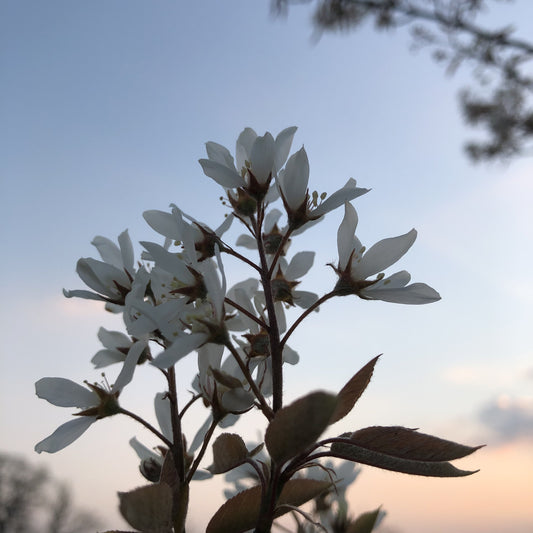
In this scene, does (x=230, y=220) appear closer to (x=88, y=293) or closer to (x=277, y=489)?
(x=88, y=293)

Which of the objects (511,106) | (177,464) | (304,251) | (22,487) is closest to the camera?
(177,464)

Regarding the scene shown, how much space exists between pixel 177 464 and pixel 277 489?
0.37 feet

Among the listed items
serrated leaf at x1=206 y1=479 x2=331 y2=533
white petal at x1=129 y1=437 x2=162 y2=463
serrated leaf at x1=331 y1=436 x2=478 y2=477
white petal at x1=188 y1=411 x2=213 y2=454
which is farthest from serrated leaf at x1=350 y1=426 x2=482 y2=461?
white petal at x1=129 y1=437 x2=162 y2=463

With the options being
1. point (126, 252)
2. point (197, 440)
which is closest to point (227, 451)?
point (197, 440)

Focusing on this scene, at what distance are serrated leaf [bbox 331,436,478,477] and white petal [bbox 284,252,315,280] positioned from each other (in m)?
0.23

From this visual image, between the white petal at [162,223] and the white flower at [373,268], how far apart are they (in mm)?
172

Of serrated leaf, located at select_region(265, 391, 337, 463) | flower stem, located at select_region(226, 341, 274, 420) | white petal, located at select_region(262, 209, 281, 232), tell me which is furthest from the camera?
white petal, located at select_region(262, 209, 281, 232)

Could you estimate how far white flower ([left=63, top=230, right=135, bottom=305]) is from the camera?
60 cm

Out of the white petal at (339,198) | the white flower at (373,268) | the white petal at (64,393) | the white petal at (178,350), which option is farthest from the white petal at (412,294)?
the white petal at (64,393)

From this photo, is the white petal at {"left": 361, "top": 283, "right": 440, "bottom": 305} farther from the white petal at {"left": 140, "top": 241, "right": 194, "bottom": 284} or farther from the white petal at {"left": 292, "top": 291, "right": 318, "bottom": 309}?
the white petal at {"left": 140, "top": 241, "right": 194, "bottom": 284}

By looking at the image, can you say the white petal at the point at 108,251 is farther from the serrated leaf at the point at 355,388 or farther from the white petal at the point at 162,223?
the serrated leaf at the point at 355,388

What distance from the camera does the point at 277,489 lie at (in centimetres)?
47

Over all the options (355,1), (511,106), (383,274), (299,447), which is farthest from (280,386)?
(511,106)

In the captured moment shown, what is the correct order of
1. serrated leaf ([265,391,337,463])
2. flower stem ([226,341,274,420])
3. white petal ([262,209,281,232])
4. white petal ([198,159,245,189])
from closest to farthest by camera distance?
serrated leaf ([265,391,337,463]), flower stem ([226,341,274,420]), white petal ([198,159,245,189]), white petal ([262,209,281,232])
